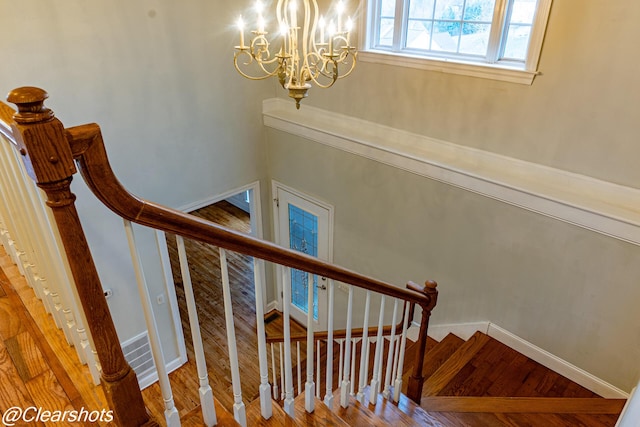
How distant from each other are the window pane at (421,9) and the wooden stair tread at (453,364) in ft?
8.77

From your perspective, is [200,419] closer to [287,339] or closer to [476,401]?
[287,339]

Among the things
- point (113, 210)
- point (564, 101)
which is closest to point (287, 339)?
point (113, 210)

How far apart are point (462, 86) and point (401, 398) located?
2.29 m

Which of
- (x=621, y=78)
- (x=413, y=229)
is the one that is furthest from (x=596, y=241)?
(x=413, y=229)

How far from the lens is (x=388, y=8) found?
365cm

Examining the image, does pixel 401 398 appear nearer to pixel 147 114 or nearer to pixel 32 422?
pixel 32 422

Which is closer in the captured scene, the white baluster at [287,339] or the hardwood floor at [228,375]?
the hardwood floor at [228,375]

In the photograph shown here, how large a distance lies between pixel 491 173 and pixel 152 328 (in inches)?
111

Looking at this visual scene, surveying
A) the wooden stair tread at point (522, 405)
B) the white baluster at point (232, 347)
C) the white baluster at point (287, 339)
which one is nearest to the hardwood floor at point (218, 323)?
the wooden stair tread at point (522, 405)

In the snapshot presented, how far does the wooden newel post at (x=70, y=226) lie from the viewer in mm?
758

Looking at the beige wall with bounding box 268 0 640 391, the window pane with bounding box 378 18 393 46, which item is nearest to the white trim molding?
the beige wall with bounding box 268 0 640 391

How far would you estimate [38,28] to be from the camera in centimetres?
302

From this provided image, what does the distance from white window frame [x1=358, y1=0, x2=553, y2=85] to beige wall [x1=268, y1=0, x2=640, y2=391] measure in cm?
6

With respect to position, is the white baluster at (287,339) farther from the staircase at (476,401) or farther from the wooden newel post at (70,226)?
the wooden newel post at (70,226)
